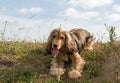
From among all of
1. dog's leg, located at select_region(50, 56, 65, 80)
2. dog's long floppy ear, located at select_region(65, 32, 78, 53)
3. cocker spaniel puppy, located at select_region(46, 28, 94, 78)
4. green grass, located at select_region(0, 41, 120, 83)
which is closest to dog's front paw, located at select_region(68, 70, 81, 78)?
cocker spaniel puppy, located at select_region(46, 28, 94, 78)

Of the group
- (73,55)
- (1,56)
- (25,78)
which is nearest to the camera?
(25,78)

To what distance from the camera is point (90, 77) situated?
8617mm

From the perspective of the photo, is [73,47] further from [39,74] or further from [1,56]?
[1,56]

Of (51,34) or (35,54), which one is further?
(35,54)

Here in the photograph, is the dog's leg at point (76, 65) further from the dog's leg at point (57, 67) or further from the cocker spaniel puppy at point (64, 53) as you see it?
the dog's leg at point (57, 67)

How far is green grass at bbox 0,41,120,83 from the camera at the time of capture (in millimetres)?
8352

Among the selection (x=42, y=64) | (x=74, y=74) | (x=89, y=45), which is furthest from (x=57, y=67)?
(x=89, y=45)

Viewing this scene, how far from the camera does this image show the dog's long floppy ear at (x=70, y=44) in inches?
336

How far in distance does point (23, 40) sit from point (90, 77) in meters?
3.56

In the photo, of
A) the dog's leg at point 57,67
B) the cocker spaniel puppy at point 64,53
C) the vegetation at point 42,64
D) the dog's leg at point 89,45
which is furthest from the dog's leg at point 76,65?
the dog's leg at point 89,45

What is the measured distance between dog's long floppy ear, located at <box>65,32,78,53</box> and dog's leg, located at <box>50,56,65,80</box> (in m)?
0.41

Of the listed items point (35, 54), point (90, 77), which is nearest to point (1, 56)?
point (35, 54)

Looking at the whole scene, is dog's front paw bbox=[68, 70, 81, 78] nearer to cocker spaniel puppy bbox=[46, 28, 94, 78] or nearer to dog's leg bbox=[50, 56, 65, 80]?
cocker spaniel puppy bbox=[46, 28, 94, 78]

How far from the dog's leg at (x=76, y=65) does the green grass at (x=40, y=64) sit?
131mm
